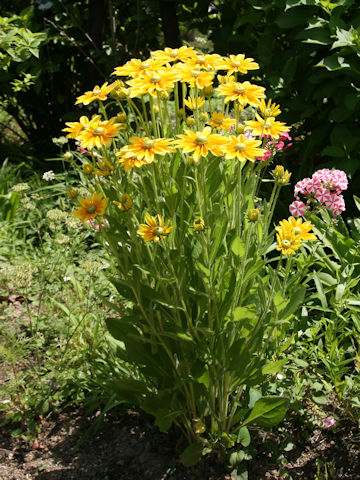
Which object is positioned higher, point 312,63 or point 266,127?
point 266,127

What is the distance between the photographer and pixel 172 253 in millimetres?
1645

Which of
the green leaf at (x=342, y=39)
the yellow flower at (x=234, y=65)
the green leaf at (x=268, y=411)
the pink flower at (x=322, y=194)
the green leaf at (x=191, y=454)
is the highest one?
the yellow flower at (x=234, y=65)

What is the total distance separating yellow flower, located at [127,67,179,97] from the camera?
141cm

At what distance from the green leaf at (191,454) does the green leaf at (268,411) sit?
0.55 ft

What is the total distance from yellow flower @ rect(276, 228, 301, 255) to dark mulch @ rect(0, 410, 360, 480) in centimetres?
82

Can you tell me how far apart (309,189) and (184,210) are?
72 cm

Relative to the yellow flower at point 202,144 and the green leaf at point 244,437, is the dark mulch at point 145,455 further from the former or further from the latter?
the yellow flower at point 202,144

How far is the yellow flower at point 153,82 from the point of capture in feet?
4.62

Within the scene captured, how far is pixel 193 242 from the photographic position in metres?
1.71

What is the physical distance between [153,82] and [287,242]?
0.54m

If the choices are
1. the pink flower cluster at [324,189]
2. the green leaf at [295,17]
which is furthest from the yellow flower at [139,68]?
the green leaf at [295,17]

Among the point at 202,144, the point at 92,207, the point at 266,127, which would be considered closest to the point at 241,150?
the point at 202,144

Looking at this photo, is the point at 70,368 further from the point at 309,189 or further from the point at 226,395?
the point at 309,189

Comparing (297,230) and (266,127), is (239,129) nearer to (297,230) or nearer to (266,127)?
(266,127)
